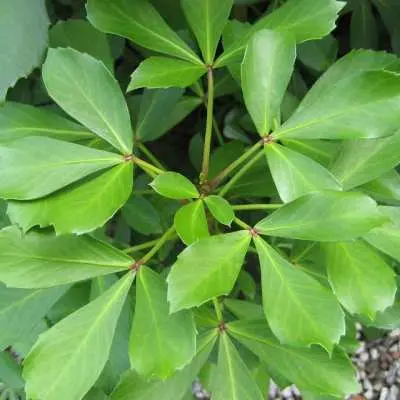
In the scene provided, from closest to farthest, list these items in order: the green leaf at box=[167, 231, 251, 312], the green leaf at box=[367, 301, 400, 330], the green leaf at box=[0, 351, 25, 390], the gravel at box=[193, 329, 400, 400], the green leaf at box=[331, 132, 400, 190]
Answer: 1. the green leaf at box=[167, 231, 251, 312]
2. the green leaf at box=[331, 132, 400, 190]
3. the green leaf at box=[367, 301, 400, 330]
4. the green leaf at box=[0, 351, 25, 390]
5. the gravel at box=[193, 329, 400, 400]

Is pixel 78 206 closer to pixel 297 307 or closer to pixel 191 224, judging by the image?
pixel 191 224

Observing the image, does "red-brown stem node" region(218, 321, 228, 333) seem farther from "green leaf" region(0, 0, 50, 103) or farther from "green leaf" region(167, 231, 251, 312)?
"green leaf" region(0, 0, 50, 103)

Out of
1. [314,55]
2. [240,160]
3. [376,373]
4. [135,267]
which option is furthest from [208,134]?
[376,373]

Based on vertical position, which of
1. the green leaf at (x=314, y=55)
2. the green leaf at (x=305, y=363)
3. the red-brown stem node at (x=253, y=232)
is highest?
the red-brown stem node at (x=253, y=232)

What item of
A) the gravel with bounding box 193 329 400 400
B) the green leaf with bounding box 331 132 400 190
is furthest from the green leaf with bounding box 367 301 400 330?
the gravel with bounding box 193 329 400 400

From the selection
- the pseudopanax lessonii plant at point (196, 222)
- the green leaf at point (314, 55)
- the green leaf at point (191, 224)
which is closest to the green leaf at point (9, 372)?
the pseudopanax lessonii plant at point (196, 222)

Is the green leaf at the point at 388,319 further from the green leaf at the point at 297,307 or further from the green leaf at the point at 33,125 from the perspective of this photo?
the green leaf at the point at 33,125

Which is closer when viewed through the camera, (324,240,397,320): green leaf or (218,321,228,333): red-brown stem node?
(324,240,397,320): green leaf
